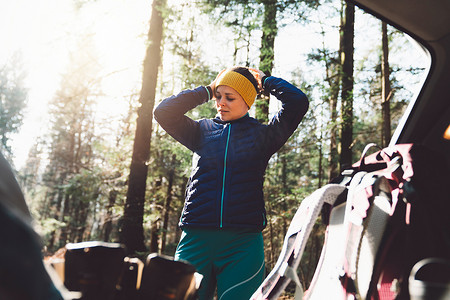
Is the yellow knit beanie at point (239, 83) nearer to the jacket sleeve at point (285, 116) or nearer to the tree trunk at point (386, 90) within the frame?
the jacket sleeve at point (285, 116)

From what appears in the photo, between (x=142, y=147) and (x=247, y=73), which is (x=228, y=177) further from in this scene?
(x=142, y=147)

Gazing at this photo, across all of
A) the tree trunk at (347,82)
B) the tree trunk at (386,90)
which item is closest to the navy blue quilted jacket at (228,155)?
the tree trunk at (347,82)

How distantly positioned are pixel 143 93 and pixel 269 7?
3.40m

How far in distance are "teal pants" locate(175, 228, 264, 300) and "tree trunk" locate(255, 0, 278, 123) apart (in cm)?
460

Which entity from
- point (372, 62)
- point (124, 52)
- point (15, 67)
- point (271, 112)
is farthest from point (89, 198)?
point (15, 67)

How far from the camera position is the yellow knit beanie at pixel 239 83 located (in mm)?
2408

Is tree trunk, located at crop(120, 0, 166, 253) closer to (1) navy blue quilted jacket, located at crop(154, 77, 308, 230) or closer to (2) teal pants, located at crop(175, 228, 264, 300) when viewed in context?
(1) navy blue quilted jacket, located at crop(154, 77, 308, 230)

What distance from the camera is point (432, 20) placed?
5.97ft

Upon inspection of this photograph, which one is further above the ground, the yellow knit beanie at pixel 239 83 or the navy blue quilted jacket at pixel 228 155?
the yellow knit beanie at pixel 239 83

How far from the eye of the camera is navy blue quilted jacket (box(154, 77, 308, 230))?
2097 millimetres

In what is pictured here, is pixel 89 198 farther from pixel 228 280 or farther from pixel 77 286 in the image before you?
A: pixel 77 286

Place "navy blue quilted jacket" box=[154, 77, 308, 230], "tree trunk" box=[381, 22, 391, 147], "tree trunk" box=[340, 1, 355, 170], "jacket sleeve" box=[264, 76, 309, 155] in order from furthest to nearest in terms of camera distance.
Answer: "tree trunk" box=[340, 1, 355, 170] < "tree trunk" box=[381, 22, 391, 147] < "jacket sleeve" box=[264, 76, 309, 155] < "navy blue quilted jacket" box=[154, 77, 308, 230]

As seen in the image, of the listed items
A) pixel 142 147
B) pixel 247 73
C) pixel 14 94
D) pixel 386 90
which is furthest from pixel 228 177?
pixel 14 94

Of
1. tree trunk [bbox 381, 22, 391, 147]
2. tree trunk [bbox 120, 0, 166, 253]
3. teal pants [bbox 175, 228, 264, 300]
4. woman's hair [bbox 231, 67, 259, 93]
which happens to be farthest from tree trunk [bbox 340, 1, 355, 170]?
teal pants [bbox 175, 228, 264, 300]
